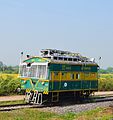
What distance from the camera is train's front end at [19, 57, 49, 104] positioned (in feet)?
65.2

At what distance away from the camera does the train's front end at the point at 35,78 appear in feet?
65.2

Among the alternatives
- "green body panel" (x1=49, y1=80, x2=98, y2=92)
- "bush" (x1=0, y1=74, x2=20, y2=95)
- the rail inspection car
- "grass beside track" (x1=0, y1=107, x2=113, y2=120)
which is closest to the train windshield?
the rail inspection car

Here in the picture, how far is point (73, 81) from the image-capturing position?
21.8 metres

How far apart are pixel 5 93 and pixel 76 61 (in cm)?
772

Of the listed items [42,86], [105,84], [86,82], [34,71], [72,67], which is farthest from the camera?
[105,84]

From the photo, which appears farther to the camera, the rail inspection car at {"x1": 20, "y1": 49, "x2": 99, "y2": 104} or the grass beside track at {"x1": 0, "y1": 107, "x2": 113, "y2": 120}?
the rail inspection car at {"x1": 20, "y1": 49, "x2": 99, "y2": 104}

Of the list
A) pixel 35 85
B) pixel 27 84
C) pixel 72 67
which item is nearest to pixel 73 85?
pixel 72 67

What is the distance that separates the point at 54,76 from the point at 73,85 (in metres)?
2.34

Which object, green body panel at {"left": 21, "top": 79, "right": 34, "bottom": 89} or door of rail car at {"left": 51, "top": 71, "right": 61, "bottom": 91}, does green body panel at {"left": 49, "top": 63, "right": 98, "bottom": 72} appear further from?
green body panel at {"left": 21, "top": 79, "right": 34, "bottom": 89}

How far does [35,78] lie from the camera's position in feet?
67.4

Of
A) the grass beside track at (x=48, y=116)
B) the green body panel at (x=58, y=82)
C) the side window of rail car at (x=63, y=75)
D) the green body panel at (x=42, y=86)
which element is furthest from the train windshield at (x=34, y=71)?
the grass beside track at (x=48, y=116)

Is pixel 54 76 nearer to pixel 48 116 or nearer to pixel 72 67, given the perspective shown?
pixel 72 67

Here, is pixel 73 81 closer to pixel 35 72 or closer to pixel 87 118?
pixel 35 72

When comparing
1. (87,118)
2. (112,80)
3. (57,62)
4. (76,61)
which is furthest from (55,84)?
(112,80)
